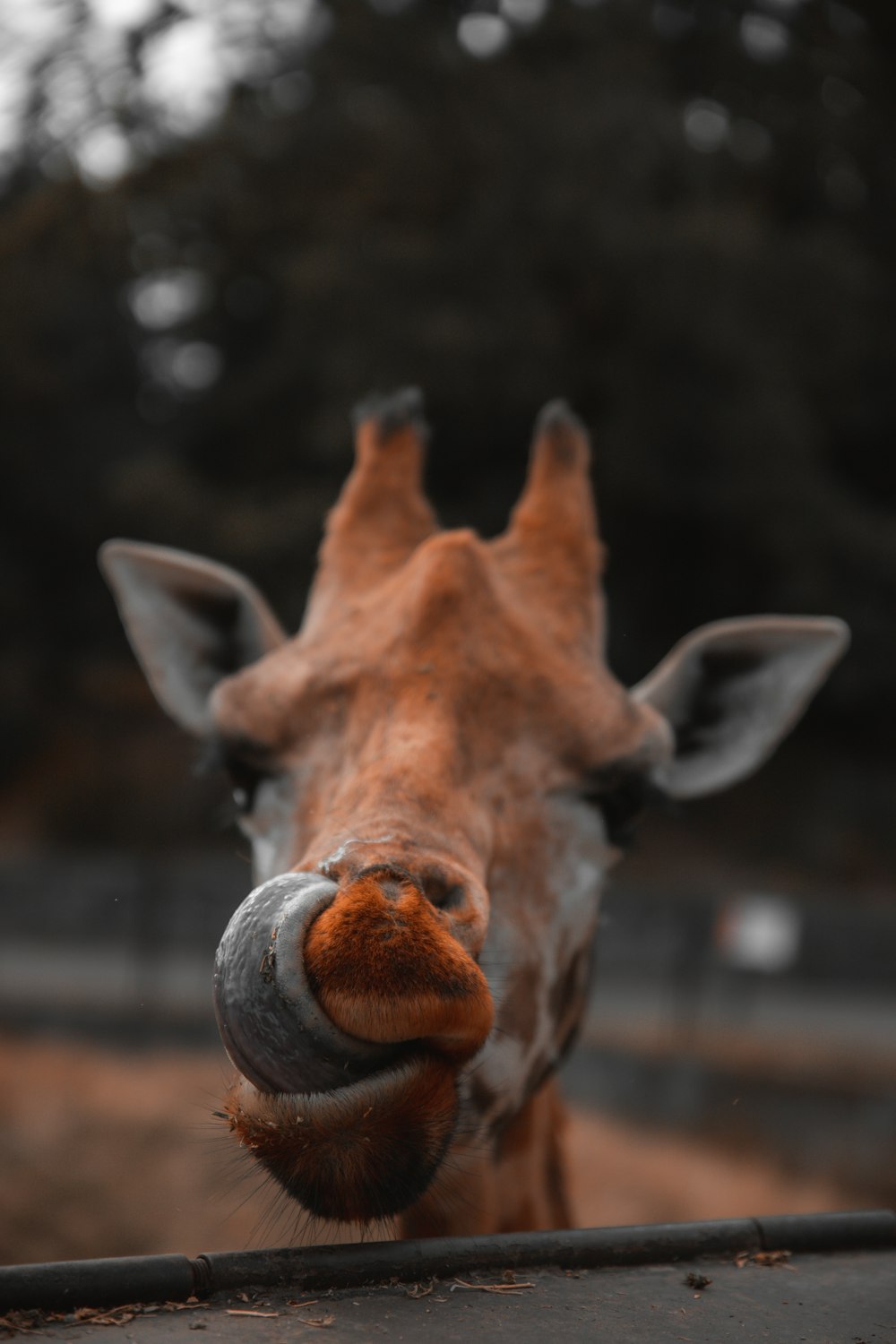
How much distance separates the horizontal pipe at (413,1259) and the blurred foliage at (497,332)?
17.8 meters

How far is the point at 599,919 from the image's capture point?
431cm

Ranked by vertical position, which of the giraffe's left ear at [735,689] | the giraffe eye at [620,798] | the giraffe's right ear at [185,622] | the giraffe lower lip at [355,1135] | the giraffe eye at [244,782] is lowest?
the giraffe lower lip at [355,1135]

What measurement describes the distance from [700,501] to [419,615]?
20.8 metres

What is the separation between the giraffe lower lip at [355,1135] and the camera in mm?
2477

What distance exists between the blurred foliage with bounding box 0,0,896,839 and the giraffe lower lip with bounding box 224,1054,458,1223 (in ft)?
58.5

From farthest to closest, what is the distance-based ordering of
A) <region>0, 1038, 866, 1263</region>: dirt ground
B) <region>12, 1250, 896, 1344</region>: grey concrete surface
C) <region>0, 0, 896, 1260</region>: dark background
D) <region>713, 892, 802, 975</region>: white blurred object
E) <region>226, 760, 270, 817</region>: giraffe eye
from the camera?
<region>0, 0, 896, 1260</region>: dark background < <region>713, 892, 802, 975</region>: white blurred object < <region>0, 1038, 866, 1263</region>: dirt ground < <region>226, 760, 270, 817</region>: giraffe eye < <region>12, 1250, 896, 1344</region>: grey concrete surface

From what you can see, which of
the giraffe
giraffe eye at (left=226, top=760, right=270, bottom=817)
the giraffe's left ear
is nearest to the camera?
the giraffe

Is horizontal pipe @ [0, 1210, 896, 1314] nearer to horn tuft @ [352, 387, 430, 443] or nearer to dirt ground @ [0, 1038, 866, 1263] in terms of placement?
dirt ground @ [0, 1038, 866, 1263]

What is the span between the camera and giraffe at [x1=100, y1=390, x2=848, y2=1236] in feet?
8.08

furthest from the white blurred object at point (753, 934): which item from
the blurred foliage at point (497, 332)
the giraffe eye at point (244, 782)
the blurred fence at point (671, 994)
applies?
the giraffe eye at point (244, 782)

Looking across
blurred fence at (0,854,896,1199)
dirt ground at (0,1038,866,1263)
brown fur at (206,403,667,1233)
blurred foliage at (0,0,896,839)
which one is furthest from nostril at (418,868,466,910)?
blurred foliage at (0,0,896,839)

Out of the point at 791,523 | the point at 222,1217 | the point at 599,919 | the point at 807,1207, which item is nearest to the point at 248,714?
the point at 599,919

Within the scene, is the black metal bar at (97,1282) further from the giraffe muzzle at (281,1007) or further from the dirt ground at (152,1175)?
the dirt ground at (152,1175)

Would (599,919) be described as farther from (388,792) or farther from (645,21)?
(645,21)
